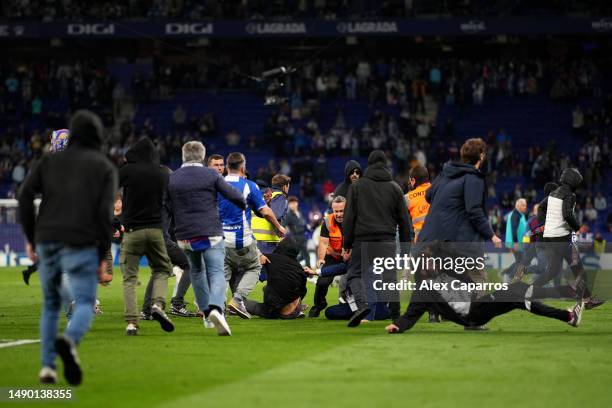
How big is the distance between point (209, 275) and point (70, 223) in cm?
414

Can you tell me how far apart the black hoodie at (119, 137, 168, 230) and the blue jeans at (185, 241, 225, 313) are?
22.6 inches

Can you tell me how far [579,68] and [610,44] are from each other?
8.89 feet

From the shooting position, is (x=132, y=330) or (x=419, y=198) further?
(x=419, y=198)

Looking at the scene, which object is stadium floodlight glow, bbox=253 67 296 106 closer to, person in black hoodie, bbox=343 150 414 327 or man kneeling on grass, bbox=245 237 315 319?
man kneeling on grass, bbox=245 237 315 319

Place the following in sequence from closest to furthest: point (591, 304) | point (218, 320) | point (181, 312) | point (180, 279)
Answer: point (218, 320) < point (181, 312) < point (180, 279) < point (591, 304)

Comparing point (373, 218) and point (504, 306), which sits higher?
point (373, 218)

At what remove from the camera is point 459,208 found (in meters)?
12.5

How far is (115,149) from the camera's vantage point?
1607 inches

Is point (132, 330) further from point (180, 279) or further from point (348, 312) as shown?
point (180, 279)

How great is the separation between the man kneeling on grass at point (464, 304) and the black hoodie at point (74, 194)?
15.5 ft

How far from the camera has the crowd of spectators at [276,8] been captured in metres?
44.2

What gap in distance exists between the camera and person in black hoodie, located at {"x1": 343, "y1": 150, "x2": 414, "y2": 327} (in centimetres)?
1370

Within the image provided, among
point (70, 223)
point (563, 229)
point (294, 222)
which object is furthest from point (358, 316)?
point (294, 222)

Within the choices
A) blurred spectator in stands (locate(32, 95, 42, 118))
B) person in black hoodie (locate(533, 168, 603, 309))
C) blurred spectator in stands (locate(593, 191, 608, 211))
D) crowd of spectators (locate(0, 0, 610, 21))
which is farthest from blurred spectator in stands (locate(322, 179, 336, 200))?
person in black hoodie (locate(533, 168, 603, 309))
